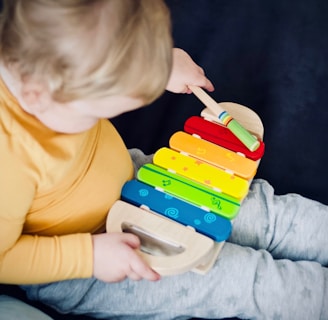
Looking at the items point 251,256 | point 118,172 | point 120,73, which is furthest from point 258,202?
point 120,73

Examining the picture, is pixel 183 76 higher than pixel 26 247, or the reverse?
pixel 183 76

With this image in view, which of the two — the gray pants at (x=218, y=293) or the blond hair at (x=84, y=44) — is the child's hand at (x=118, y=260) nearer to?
the gray pants at (x=218, y=293)

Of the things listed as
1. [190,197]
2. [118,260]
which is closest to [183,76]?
[190,197]

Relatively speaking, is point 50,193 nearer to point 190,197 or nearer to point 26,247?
point 26,247

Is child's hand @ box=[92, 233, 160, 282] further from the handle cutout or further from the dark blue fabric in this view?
the dark blue fabric

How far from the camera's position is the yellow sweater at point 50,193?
651 millimetres

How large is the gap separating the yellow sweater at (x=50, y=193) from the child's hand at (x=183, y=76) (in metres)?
0.15

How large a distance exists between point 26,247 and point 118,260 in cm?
12

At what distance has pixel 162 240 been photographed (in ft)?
2.50

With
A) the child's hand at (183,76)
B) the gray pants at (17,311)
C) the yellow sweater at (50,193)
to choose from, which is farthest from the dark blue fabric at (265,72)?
the gray pants at (17,311)

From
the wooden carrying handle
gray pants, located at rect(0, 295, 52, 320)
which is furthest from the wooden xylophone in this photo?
gray pants, located at rect(0, 295, 52, 320)

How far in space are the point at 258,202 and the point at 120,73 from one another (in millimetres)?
387

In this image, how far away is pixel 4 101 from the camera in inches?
25.8

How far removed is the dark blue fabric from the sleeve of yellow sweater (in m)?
0.42
